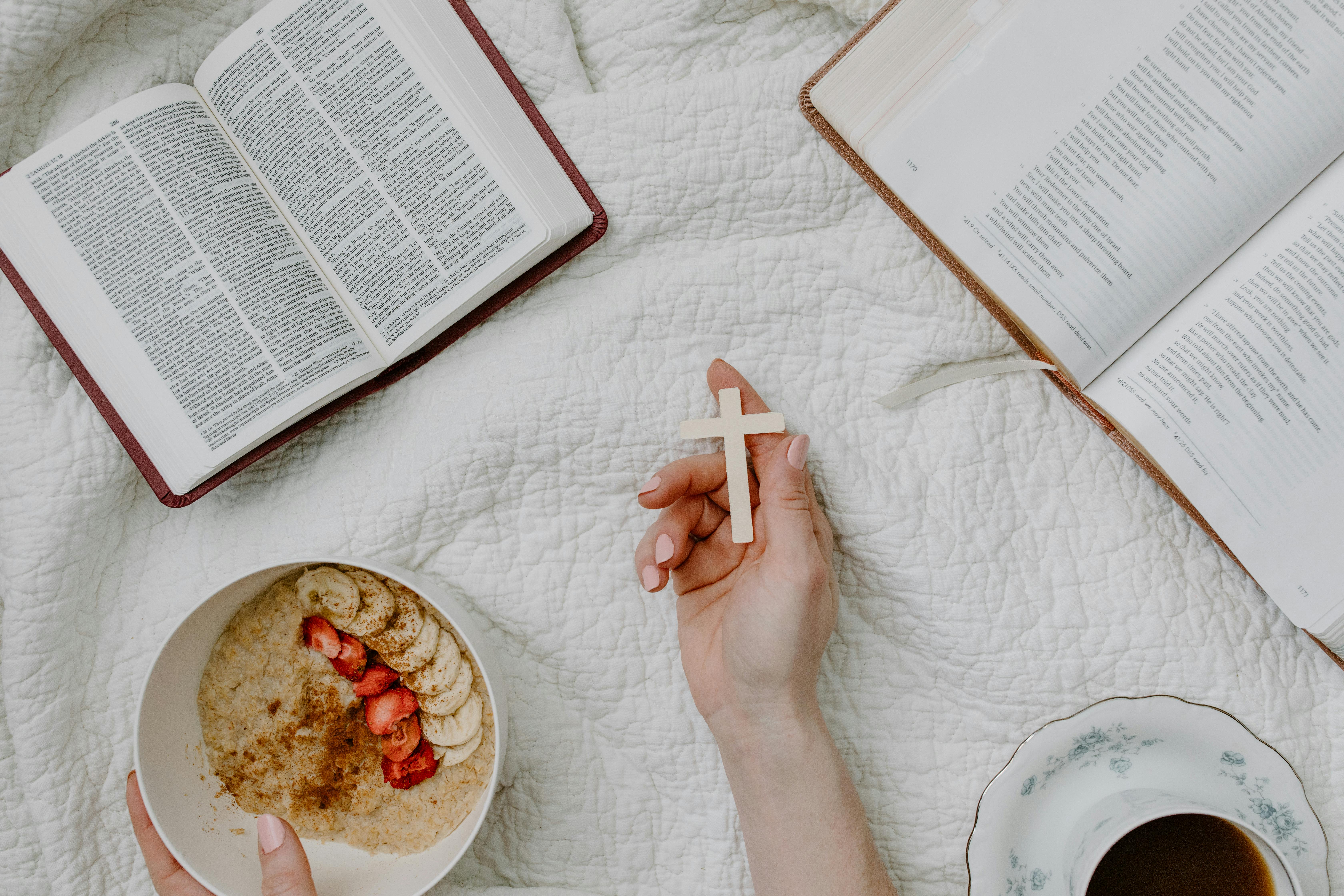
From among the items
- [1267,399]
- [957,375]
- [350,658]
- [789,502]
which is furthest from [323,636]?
[1267,399]

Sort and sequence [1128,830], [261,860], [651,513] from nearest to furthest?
1. [1128,830]
2. [261,860]
3. [651,513]

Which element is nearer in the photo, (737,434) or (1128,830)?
(1128,830)

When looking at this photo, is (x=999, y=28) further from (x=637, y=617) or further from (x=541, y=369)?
(x=637, y=617)

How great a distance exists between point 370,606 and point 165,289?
34 centimetres

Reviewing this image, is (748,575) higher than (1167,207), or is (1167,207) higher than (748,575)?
(1167,207)

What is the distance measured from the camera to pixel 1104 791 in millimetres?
720

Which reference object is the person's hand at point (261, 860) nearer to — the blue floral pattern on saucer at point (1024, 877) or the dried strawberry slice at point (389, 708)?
the dried strawberry slice at point (389, 708)

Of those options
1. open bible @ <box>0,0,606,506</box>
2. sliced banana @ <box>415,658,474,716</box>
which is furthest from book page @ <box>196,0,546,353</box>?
sliced banana @ <box>415,658,474,716</box>

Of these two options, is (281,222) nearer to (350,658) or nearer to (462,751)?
(350,658)

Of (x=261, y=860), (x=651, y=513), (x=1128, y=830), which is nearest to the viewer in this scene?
(x=1128, y=830)

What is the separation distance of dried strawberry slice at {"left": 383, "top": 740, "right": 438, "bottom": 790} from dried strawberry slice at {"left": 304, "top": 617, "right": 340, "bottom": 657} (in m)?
0.11

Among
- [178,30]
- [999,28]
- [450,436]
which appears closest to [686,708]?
[450,436]

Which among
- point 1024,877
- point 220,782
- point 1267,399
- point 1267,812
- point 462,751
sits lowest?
point 220,782

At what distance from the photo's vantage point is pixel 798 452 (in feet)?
2.34
